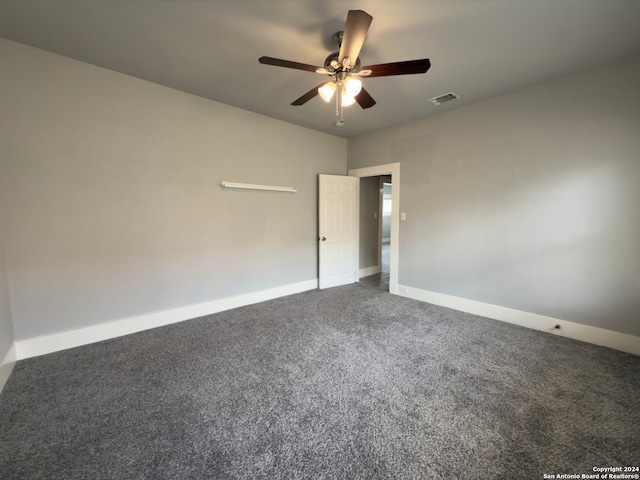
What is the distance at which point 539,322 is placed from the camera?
3047 mm

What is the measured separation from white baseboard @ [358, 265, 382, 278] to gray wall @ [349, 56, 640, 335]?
152 cm

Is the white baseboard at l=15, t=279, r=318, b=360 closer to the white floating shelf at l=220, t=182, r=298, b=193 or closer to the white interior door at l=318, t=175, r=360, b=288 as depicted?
the white interior door at l=318, t=175, r=360, b=288

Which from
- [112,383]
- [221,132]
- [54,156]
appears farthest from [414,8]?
[112,383]

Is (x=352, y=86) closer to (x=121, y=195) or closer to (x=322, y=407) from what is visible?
(x=322, y=407)

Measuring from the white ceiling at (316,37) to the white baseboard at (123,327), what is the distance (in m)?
2.72

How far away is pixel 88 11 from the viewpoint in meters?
1.92

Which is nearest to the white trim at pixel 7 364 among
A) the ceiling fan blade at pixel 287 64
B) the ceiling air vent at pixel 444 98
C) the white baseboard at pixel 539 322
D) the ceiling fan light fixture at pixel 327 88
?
the ceiling fan blade at pixel 287 64

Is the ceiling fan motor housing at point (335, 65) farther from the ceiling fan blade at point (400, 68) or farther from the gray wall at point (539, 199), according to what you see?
the gray wall at point (539, 199)

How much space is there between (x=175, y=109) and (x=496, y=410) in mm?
4299

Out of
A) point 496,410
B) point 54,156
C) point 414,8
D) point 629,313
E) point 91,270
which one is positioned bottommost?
point 496,410

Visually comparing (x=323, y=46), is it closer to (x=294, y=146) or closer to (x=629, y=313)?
(x=294, y=146)

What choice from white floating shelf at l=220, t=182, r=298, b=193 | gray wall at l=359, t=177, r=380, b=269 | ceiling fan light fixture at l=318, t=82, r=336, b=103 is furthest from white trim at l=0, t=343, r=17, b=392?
gray wall at l=359, t=177, r=380, b=269

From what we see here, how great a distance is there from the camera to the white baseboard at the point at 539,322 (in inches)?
102

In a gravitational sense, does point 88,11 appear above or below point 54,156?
above
